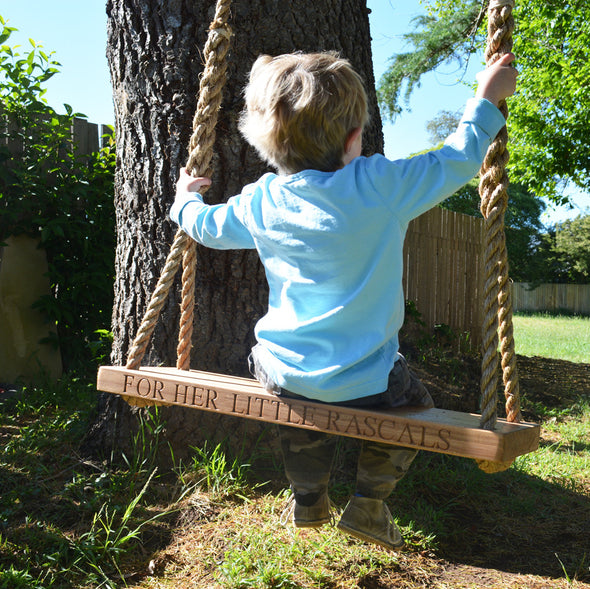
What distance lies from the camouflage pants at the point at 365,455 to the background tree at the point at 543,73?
8829 mm

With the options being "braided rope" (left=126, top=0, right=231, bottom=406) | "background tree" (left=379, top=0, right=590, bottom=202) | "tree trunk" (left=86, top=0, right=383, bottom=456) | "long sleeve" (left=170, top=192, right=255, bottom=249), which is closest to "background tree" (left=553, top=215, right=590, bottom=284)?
"background tree" (left=379, top=0, right=590, bottom=202)

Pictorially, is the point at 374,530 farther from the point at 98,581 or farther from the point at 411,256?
the point at 411,256

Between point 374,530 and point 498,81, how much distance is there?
1.53 metres

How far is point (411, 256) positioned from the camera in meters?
6.95

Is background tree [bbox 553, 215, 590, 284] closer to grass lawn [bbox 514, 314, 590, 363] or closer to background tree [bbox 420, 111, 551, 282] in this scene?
background tree [bbox 420, 111, 551, 282]

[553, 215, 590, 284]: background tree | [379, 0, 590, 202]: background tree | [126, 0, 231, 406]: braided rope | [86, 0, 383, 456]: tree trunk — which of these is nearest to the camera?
[126, 0, 231, 406]: braided rope

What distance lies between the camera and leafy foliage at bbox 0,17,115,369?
501 cm

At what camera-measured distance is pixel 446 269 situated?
7656 mm

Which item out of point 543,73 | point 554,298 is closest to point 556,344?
point 543,73

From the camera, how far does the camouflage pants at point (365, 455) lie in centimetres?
202

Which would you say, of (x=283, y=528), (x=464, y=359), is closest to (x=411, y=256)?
(x=464, y=359)

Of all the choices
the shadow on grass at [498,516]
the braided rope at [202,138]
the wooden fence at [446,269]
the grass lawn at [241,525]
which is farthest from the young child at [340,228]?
the wooden fence at [446,269]

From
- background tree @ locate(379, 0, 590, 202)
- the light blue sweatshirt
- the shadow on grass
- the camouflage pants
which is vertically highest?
background tree @ locate(379, 0, 590, 202)

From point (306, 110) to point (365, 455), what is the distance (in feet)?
3.94
